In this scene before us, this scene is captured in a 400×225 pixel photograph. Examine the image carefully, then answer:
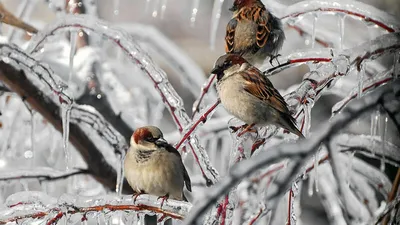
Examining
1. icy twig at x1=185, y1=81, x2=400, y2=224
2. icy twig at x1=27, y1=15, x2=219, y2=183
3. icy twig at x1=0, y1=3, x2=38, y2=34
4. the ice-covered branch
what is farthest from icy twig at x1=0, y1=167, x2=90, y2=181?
icy twig at x1=185, y1=81, x2=400, y2=224

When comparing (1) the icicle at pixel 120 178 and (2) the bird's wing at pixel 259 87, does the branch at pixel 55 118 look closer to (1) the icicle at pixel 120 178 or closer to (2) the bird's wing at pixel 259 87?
(1) the icicle at pixel 120 178

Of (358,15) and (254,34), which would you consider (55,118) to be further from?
(358,15)

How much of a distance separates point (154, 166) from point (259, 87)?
28 cm

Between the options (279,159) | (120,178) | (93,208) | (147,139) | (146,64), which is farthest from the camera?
(120,178)

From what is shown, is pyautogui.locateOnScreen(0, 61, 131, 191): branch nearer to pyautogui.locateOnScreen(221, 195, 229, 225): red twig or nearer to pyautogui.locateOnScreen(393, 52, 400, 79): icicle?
pyautogui.locateOnScreen(221, 195, 229, 225): red twig

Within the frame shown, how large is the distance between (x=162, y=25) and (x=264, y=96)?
82.5 inches

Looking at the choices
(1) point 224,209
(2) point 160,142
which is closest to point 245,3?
(2) point 160,142

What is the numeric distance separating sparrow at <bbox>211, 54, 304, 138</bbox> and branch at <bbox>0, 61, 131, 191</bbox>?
0.60 m

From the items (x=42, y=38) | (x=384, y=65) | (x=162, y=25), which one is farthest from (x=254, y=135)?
(x=162, y=25)

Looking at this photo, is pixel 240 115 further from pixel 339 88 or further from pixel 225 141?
pixel 225 141

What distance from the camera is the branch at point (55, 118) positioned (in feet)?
4.88

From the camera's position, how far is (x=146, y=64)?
4.33ft

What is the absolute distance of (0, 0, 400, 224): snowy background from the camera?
845 mm

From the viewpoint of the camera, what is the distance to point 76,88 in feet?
5.78
